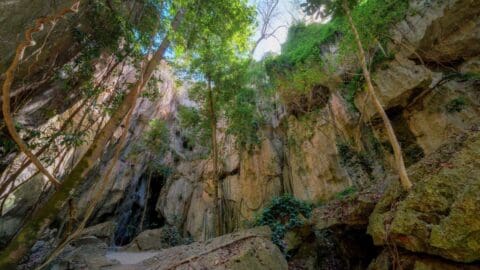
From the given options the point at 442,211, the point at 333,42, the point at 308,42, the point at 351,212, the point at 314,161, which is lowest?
the point at 442,211

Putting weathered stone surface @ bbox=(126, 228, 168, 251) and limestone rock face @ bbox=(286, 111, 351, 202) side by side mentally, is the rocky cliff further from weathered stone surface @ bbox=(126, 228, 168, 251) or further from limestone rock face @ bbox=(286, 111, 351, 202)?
weathered stone surface @ bbox=(126, 228, 168, 251)

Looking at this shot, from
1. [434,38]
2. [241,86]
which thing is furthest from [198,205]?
[434,38]

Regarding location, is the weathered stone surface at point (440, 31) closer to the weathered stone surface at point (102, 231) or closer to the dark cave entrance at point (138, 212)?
the weathered stone surface at point (102, 231)

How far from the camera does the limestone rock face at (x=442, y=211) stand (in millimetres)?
3693

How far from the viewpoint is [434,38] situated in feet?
30.5

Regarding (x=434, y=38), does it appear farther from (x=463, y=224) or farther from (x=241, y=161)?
(x=241, y=161)

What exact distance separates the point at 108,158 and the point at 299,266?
49.0 ft

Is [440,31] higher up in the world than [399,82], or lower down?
higher up

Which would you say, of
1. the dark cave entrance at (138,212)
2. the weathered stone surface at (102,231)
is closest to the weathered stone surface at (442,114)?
the weathered stone surface at (102,231)

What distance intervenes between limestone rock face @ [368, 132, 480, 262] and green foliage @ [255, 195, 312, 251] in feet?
9.14

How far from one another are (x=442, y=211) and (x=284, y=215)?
15.2 ft

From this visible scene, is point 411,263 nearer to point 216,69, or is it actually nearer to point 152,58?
point 152,58

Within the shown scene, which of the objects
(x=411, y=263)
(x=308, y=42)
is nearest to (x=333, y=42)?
(x=308, y=42)

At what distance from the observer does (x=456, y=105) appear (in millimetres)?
8211
